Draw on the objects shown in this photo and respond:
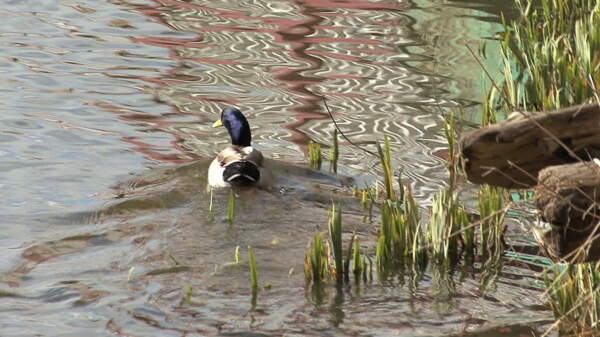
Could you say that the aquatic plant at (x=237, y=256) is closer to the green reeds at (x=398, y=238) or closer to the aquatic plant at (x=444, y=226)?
the green reeds at (x=398, y=238)

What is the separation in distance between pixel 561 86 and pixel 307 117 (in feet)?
12.5

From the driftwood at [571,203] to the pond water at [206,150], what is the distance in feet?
5.61

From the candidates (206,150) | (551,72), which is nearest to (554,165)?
(551,72)

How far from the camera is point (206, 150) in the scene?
9906mm

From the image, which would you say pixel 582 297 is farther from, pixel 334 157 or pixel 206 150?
pixel 206 150

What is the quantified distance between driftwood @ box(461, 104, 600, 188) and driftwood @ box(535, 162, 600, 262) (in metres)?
0.08

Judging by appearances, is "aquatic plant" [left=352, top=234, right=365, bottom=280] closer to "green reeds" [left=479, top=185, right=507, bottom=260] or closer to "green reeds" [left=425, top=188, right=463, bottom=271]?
"green reeds" [left=425, top=188, right=463, bottom=271]

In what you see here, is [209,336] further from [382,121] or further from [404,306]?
[382,121]

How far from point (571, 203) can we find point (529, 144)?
12.1 inches

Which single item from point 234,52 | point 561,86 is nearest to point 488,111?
point 561,86

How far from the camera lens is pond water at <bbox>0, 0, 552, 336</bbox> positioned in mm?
6035

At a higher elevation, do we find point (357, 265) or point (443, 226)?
point (443, 226)

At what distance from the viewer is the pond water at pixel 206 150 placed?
6.04 metres

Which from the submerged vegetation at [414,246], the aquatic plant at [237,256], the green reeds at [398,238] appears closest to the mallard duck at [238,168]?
the aquatic plant at [237,256]
